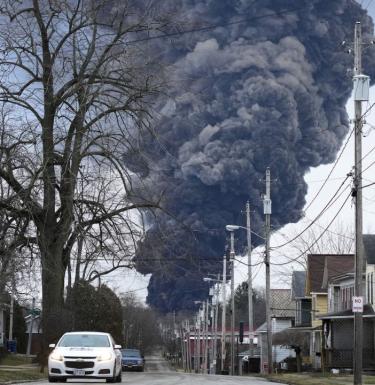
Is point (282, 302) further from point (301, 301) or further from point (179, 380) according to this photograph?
point (179, 380)

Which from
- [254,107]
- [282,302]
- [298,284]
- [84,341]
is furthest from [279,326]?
[84,341]

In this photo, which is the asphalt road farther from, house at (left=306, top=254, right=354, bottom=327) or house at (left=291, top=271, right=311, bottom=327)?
house at (left=291, top=271, right=311, bottom=327)

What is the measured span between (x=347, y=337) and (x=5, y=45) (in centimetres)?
3312

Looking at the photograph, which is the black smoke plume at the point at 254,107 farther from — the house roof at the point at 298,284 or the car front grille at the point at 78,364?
the car front grille at the point at 78,364

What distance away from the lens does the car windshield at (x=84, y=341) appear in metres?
27.8

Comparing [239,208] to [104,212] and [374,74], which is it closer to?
[374,74]

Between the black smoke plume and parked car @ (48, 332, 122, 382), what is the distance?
70.4 m

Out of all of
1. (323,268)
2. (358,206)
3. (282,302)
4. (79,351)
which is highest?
(323,268)

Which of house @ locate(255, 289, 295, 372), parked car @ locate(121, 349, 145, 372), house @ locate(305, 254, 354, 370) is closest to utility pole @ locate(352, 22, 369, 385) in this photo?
parked car @ locate(121, 349, 145, 372)

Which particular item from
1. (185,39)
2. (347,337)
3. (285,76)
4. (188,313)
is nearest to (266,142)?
(285,76)

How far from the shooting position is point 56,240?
127 ft

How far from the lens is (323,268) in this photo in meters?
78.7

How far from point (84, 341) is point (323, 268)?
5258 centimetres

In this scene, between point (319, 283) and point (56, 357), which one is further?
point (319, 283)
